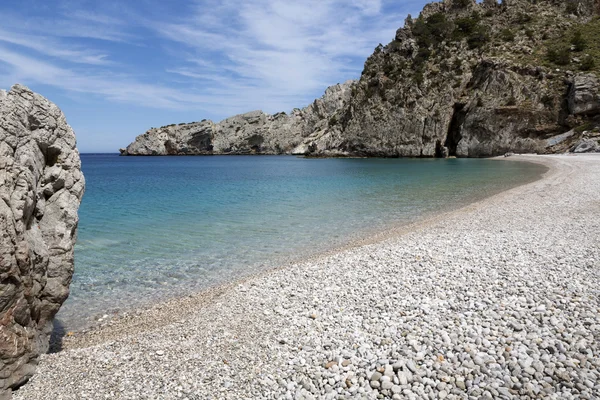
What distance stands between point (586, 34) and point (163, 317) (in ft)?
312

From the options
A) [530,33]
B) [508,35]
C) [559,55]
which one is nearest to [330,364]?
[559,55]

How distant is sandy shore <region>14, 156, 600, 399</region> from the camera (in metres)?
4.40

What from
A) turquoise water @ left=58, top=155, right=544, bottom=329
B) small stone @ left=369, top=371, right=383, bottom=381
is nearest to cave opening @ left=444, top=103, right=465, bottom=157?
turquoise water @ left=58, top=155, right=544, bottom=329

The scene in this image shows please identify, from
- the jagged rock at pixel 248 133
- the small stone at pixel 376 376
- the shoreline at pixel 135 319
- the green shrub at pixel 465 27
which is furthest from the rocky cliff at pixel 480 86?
the small stone at pixel 376 376

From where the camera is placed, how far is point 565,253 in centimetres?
882

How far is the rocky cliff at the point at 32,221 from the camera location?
185 inches

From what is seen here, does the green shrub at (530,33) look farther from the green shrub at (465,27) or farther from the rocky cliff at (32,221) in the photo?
the rocky cliff at (32,221)

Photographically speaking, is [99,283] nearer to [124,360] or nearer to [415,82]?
[124,360]

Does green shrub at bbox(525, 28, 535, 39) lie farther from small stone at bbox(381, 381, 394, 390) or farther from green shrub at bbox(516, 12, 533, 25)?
small stone at bbox(381, 381, 394, 390)

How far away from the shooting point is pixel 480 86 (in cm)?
7462

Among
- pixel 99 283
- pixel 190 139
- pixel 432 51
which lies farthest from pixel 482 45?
pixel 190 139

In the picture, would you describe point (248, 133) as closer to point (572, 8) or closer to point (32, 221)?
point (572, 8)

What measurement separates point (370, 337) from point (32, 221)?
5.61m

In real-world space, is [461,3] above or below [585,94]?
above
